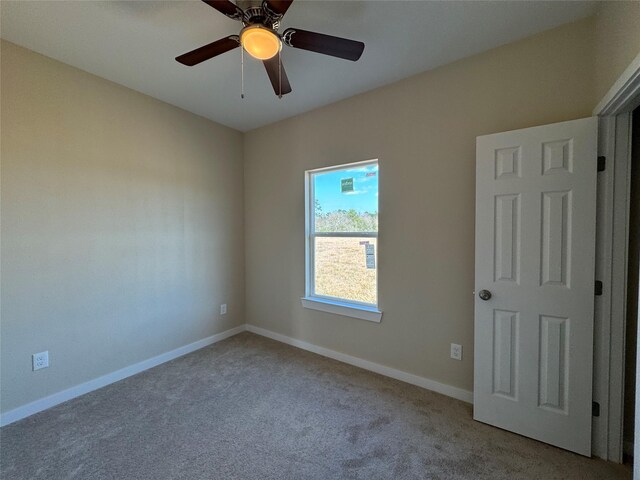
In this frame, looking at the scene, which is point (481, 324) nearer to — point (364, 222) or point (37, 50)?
point (364, 222)

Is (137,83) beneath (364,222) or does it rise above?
above

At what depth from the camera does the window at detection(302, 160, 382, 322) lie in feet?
8.74

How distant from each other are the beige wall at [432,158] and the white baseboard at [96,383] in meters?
1.27

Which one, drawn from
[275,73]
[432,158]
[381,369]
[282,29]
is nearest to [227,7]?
[275,73]

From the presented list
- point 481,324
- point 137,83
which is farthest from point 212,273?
point 481,324

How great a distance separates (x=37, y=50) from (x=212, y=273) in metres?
2.36

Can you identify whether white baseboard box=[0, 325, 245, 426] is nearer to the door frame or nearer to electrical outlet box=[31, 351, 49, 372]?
electrical outlet box=[31, 351, 49, 372]

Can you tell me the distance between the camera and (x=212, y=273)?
10.8 feet

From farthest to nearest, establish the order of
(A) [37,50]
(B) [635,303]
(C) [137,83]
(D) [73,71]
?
(C) [137,83]
(D) [73,71]
(A) [37,50]
(B) [635,303]

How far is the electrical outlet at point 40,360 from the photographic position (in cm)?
203

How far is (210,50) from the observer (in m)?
1.55

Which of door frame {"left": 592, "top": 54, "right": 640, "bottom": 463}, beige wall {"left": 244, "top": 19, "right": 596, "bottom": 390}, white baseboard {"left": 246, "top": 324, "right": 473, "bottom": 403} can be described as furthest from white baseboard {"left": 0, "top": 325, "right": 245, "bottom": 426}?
door frame {"left": 592, "top": 54, "right": 640, "bottom": 463}

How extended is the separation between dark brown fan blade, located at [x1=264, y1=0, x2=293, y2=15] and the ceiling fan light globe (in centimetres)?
9

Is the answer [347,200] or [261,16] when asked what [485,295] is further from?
[261,16]
